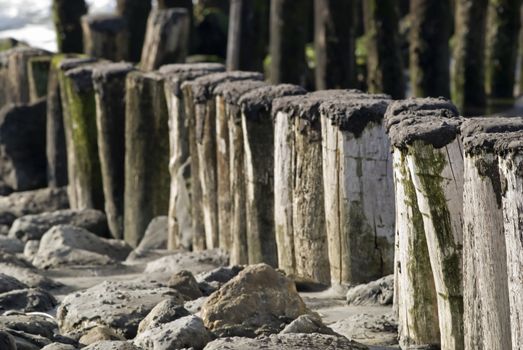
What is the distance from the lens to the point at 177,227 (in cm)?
1062

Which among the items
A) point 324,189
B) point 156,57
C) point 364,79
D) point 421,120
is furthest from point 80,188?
point 364,79

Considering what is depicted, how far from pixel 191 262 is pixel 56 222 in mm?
2815

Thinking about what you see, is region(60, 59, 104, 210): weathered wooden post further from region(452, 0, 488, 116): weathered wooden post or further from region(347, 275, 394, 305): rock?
region(452, 0, 488, 116): weathered wooden post

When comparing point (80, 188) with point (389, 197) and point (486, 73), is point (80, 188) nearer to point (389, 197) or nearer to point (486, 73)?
point (389, 197)

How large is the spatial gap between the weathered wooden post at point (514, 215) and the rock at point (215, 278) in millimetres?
3310

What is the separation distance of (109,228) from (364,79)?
10.3 metres

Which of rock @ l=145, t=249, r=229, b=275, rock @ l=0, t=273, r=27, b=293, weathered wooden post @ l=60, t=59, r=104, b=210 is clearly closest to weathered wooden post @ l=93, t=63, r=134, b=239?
weathered wooden post @ l=60, t=59, r=104, b=210

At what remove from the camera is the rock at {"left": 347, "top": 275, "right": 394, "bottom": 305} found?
23.6ft

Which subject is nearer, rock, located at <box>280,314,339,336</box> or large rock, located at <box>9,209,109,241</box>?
rock, located at <box>280,314,339,336</box>

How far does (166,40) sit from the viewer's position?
14.1 metres

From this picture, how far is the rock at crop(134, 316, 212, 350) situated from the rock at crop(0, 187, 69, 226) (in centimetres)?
734

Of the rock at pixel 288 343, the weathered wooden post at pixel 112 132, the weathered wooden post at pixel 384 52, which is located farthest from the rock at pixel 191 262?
the weathered wooden post at pixel 384 52

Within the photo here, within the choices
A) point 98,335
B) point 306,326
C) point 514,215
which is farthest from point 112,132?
point 514,215

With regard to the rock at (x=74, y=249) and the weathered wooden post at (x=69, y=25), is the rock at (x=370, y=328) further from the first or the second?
the weathered wooden post at (x=69, y=25)
